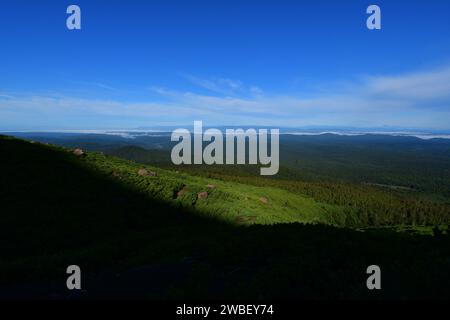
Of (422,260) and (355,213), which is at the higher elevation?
(422,260)

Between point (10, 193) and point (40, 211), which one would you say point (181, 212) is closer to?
point (40, 211)

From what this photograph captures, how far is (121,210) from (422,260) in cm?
2930

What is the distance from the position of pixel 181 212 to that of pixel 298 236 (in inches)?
983

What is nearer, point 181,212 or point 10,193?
point 10,193

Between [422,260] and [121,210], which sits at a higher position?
[422,260]

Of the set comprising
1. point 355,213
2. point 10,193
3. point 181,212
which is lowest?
point 355,213
